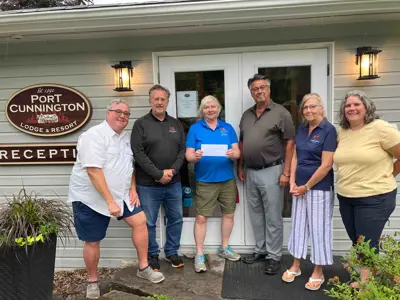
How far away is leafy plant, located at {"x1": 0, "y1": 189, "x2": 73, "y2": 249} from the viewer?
7.54 ft

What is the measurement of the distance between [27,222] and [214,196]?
149cm

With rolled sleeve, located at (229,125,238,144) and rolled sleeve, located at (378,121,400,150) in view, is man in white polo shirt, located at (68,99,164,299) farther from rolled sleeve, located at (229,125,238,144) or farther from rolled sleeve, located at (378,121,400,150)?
rolled sleeve, located at (378,121,400,150)

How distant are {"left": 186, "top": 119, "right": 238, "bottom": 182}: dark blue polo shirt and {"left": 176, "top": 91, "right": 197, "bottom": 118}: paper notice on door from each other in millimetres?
321

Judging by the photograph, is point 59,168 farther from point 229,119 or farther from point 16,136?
point 229,119

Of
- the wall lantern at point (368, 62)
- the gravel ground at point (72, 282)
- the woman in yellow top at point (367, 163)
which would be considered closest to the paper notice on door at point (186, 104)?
the woman in yellow top at point (367, 163)

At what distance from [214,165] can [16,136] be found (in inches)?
79.4

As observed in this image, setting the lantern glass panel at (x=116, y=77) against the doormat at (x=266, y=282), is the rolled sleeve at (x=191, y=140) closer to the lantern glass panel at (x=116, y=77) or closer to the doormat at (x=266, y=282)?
the lantern glass panel at (x=116, y=77)

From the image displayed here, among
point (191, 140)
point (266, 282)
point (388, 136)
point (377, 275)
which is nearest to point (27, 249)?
point (191, 140)

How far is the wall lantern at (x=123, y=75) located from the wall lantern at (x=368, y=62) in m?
2.05

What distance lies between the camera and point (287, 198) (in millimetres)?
3219

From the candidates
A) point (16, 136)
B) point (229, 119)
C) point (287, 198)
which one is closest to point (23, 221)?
point (16, 136)

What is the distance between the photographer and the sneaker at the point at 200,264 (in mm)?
2893

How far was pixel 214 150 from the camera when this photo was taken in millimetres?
2867

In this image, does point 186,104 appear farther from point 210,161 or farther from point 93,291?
point 93,291
